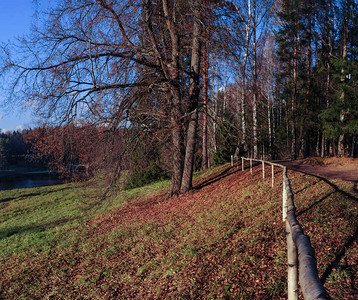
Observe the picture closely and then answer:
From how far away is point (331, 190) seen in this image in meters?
8.38

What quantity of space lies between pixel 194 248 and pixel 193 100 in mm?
6960

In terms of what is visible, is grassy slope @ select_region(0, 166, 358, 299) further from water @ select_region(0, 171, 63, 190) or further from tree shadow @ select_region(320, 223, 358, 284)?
water @ select_region(0, 171, 63, 190)

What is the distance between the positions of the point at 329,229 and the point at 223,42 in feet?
26.6

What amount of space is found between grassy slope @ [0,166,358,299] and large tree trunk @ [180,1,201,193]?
0.92 m

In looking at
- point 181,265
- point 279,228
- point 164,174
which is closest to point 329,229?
point 279,228

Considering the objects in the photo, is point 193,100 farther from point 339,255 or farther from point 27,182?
point 27,182

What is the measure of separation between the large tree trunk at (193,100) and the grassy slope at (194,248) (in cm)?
92

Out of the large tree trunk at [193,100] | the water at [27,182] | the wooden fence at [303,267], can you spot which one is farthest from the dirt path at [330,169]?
the water at [27,182]

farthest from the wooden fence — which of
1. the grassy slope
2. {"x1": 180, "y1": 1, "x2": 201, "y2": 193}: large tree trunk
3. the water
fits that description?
the water

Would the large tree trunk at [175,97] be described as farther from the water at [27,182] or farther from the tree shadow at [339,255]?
the water at [27,182]

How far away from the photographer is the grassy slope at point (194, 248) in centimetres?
478

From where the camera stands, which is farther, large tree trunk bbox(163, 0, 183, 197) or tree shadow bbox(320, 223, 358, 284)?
large tree trunk bbox(163, 0, 183, 197)

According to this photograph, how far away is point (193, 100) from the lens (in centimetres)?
1202

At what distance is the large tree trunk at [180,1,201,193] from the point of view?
11.8m
